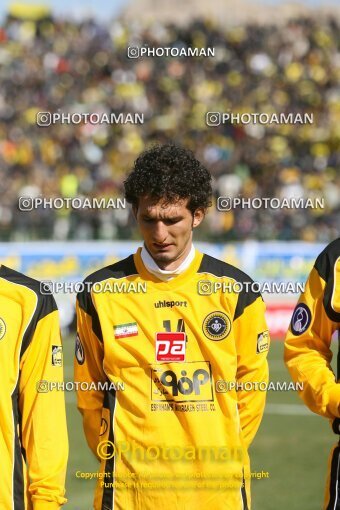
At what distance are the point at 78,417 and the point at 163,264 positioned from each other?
7.04 m

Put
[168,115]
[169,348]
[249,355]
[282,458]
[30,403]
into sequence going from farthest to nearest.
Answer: [168,115], [282,458], [249,355], [169,348], [30,403]

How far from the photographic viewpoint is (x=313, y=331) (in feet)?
13.0

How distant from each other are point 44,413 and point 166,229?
814mm

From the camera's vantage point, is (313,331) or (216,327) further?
(313,331)

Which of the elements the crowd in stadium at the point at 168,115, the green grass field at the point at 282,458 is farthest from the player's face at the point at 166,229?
the crowd in stadium at the point at 168,115

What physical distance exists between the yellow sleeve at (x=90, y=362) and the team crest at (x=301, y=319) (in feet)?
2.50

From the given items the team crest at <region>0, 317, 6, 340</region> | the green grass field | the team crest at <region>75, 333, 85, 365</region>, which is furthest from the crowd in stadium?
the team crest at <region>0, 317, 6, 340</region>

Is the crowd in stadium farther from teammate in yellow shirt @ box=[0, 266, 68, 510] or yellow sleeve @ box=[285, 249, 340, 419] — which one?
teammate in yellow shirt @ box=[0, 266, 68, 510]

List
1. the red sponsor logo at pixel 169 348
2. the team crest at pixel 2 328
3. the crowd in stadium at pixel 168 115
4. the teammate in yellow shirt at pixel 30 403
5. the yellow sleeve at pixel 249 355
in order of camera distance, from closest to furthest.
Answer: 1. the teammate in yellow shirt at pixel 30 403
2. the team crest at pixel 2 328
3. the red sponsor logo at pixel 169 348
4. the yellow sleeve at pixel 249 355
5. the crowd in stadium at pixel 168 115

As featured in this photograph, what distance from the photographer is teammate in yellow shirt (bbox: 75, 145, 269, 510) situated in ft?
12.3

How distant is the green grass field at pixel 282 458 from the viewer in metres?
7.58

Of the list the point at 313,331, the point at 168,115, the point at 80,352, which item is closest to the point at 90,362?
the point at 80,352

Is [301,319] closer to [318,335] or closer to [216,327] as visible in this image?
[318,335]

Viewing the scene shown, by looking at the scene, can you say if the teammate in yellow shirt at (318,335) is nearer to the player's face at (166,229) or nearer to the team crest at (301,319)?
the team crest at (301,319)
